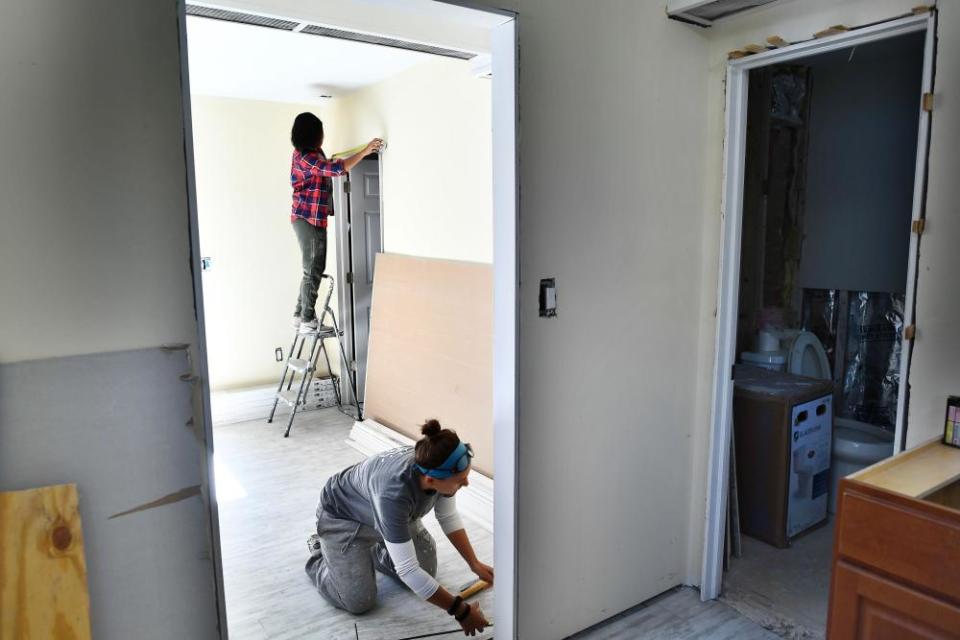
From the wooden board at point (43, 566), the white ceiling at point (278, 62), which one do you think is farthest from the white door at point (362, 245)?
the wooden board at point (43, 566)

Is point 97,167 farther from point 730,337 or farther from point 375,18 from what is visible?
point 730,337

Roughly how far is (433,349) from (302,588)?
5.70ft

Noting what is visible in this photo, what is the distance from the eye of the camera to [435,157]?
4.36 m

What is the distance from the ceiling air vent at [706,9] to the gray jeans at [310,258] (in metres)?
3.44

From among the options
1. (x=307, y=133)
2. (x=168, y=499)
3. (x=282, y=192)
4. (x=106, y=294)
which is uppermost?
(x=307, y=133)

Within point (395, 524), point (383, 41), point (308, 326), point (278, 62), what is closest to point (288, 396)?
point (308, 326)

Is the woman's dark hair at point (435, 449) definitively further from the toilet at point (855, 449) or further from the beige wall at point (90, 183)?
the toilet at point (855, 449)

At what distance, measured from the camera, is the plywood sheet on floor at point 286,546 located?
9.02ft

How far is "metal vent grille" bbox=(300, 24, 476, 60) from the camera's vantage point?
10.9 feet

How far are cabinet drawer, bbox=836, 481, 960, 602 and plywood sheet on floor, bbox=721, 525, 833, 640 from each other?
43.9 inches

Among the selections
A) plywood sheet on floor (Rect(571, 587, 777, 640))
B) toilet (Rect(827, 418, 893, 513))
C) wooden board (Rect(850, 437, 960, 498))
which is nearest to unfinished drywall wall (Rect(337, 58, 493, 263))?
plywood sheet on floor (Rect(571, 587, 777, 640))

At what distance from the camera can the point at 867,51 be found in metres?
3.79

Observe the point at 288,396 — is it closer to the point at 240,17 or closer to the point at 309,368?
the point at 309,368

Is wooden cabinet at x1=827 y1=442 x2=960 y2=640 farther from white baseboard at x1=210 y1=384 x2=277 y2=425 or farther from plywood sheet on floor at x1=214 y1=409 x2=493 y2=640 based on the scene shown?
white baseboard at x1=210 y1=384 x2=277 y2=425
